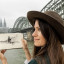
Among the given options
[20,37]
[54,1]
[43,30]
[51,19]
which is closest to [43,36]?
[43,30]

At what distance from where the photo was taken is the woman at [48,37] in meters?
1.92

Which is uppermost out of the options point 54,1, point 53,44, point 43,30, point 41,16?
point 54,1

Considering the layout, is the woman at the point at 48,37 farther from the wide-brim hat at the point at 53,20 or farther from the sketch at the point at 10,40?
the sketch at the point at 10,40

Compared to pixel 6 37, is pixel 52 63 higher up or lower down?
lower down

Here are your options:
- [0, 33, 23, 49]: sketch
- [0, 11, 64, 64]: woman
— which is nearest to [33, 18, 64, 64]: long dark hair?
[0, 11, 64, 64]: woman

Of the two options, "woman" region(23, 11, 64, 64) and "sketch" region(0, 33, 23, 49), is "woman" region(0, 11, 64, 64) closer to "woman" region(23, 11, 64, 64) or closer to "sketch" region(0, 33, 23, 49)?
"woman" region(23, 11, 64, 64)

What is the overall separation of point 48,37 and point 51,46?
0.11m

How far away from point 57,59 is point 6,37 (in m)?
0.73

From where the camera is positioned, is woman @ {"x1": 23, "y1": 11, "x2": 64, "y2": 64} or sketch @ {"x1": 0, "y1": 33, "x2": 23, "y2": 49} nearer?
woman @ {"x1": 23, "y1": 11, "x2": 64, "y2": 64}

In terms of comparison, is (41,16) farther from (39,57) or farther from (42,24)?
→ (39,57)

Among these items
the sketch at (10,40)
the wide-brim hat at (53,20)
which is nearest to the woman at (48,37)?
the wide-brim hat at (53,20)

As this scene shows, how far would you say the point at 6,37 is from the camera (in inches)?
96.3

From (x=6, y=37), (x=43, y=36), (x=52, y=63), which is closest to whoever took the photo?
(x=52, y=63)

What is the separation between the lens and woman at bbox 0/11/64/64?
6.31 ft
